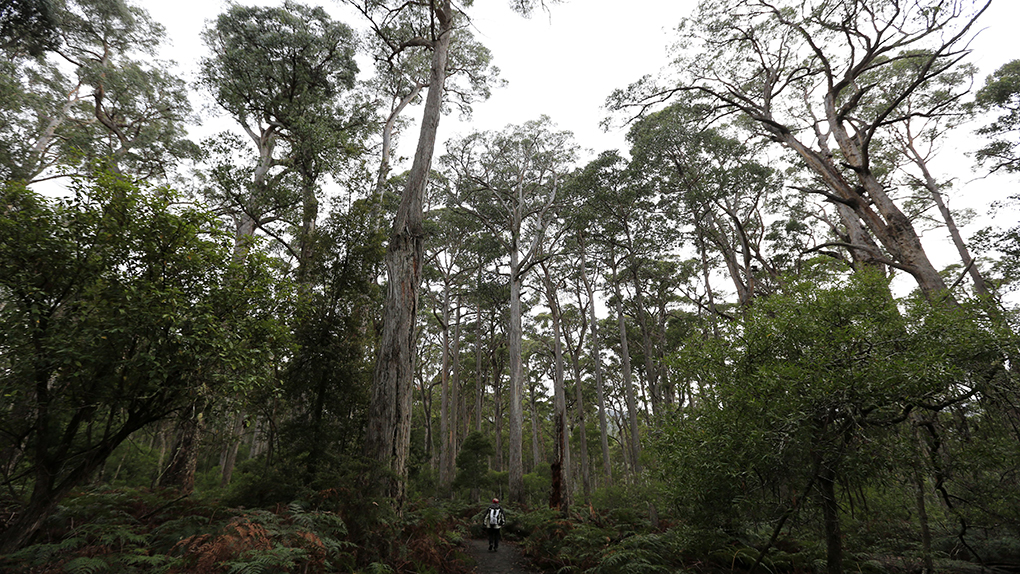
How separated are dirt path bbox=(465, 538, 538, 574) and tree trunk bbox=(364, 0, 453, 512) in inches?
106

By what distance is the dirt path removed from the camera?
695 centimetres

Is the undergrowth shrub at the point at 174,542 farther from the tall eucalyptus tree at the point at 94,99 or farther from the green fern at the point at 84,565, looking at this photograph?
the tall eucalyptus tree at the point at 94,99

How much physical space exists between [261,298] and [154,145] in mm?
13601

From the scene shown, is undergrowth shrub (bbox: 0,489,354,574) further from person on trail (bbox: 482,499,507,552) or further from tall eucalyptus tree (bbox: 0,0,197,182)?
tall eucalyptus tree (bbox: 0,0,197,182)

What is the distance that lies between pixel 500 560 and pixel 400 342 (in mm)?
5101

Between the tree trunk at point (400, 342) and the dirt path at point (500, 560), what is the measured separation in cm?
269

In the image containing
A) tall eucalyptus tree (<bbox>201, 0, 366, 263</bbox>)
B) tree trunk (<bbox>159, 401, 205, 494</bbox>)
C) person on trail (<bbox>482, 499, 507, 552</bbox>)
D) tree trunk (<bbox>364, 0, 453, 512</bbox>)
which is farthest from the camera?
tall eucalyptus tree (<bbox>201, 0, 366, 263</bbox>)

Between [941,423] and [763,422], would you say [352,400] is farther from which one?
[941,423]

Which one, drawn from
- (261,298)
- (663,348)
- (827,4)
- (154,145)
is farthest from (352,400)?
(663,348)

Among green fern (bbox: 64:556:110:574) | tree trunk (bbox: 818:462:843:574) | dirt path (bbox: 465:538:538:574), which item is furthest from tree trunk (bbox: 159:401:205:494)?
tree trunk (bbox: 818:462:843:574)

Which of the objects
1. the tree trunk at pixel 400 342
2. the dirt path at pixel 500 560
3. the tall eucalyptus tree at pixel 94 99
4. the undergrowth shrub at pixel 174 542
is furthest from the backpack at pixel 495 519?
the tall eucalyptus tree at pixel 94 99

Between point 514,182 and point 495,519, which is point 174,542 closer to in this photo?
point 495,519

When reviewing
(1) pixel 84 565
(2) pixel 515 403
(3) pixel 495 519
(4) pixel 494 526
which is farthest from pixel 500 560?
(1) pixel 84 565

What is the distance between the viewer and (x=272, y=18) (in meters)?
11.4
